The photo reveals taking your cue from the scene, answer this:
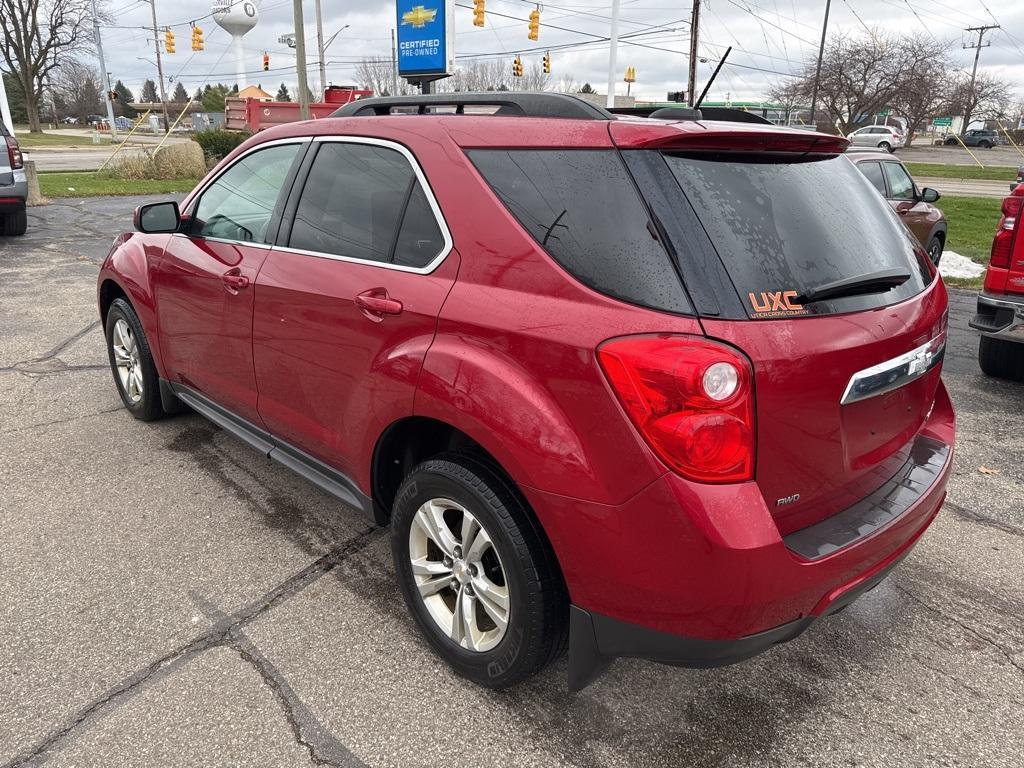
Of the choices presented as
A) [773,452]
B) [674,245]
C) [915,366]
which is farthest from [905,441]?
[674,245]

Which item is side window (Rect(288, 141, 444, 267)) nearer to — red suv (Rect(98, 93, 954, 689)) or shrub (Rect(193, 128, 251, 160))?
red suv (Rect(98, 93, 954, 689))

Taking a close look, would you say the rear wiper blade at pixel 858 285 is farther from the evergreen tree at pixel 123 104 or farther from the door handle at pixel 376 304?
the evergreen tree at pixel 123 104

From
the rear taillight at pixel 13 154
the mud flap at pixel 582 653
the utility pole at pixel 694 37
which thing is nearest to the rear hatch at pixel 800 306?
the mud flap at pixel 582 653

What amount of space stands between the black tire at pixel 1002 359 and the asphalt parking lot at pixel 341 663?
215cm

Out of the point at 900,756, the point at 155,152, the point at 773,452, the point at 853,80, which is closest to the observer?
the point at 773,452

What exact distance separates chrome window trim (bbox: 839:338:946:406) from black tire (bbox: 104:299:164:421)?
3711 mm

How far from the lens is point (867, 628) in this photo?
2791mm

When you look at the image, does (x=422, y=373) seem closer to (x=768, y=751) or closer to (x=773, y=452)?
(x=773, y=452)

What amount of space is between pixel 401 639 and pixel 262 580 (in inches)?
28.2

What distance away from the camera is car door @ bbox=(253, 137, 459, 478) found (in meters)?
2.43

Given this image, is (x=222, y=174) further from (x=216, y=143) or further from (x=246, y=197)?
(x=216, y=143)

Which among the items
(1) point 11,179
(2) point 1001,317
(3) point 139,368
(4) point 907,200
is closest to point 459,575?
(3) point 139,368

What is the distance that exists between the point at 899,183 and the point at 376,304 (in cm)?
927

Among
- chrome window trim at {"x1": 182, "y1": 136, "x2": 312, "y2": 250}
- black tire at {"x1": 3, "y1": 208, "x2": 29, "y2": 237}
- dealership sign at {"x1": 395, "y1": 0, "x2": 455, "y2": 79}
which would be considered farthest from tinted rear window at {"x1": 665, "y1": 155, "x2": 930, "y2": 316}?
dealership sign at {"x1": 395, "y1": 0, "x2": 455, "y2": 79}
